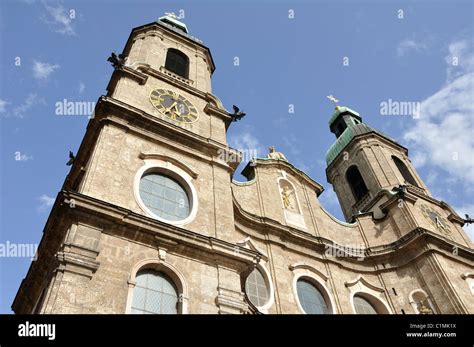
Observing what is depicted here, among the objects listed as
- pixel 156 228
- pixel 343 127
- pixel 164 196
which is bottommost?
pixel 156 228

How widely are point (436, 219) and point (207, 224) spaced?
14192 mm

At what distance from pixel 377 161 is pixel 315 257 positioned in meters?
9.59

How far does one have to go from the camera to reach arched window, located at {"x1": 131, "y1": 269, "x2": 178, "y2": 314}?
31.3 ft

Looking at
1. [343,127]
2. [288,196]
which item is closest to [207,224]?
[288,196]

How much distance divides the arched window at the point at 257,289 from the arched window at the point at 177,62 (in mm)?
9137

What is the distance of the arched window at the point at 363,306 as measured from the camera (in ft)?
55.4

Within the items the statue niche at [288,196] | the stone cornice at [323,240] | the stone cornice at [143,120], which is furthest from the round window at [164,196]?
the statue niche at [288,196]

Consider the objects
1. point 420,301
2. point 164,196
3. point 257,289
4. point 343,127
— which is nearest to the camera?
point 164,196

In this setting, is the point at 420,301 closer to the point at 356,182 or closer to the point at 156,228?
the point at 356,182

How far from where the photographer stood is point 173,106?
1590 cm
